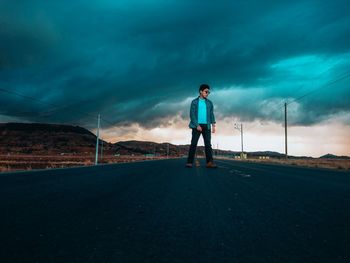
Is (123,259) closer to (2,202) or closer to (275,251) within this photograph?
(275,251)

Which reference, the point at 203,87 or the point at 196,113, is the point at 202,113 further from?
the point at 203,87

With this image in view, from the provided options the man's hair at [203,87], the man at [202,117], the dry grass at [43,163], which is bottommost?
the dry grass at [43,163]

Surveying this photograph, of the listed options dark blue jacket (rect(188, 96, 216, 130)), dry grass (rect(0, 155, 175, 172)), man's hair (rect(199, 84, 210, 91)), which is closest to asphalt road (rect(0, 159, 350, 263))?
dark blue jacket (rect(188, 96, 216, 130))

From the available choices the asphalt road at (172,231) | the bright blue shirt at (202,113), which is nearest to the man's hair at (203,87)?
the bright blue shirt at (202,113)

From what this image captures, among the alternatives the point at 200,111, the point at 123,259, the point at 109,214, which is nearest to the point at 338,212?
the point at 109,214

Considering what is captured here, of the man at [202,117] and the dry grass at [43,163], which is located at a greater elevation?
the man at [202,117]

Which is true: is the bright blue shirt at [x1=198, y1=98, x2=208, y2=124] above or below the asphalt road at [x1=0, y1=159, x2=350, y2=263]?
above

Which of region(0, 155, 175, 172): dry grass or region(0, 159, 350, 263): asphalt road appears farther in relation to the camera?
region(0, 155, 175, 172): dry grass

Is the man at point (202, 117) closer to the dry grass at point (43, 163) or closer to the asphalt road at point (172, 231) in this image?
the asphalt road at point (172, 231)

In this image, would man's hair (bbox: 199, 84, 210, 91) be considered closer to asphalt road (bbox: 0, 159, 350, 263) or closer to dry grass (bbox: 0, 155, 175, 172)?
asphalt road (bbox: 0, 159, 350, 263)

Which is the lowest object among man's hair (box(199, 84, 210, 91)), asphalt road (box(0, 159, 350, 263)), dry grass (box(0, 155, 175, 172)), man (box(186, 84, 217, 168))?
asphalt road (box(0, 159, 350, 263))

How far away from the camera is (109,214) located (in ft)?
10.0

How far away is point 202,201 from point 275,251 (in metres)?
2.13

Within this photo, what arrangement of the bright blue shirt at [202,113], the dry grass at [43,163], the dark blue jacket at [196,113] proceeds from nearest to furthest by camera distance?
the dark blue jacket at [196,113] < the bright blue shirt at [202,113] < the dry grass at [43,163]
